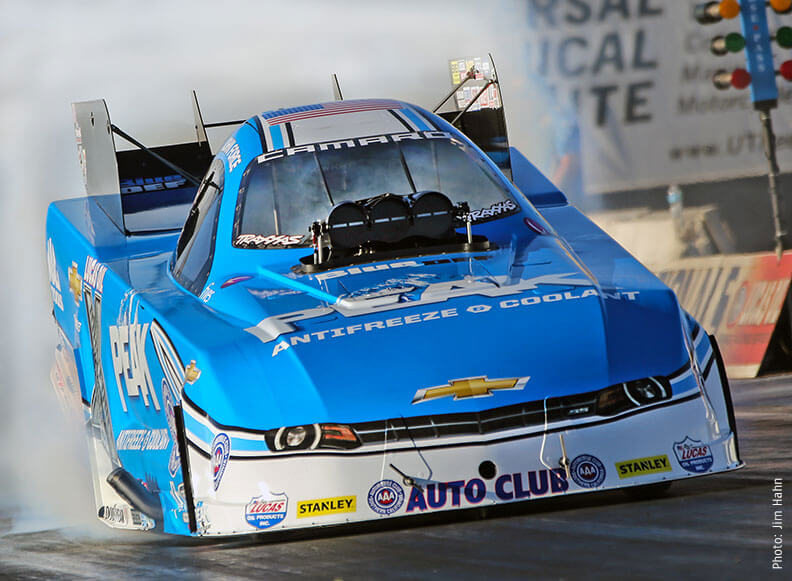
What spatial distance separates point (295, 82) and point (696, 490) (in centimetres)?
966

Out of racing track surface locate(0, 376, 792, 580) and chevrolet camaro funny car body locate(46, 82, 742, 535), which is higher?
chevrolet camaro funny car body locate(46, 82, 742, 535)

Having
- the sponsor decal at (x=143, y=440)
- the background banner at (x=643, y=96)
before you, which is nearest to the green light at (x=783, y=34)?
the background banner at (x=643, y=96)

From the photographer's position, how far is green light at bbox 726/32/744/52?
10.5 meters

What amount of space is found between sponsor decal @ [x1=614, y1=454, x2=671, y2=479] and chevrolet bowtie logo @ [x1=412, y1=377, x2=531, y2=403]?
1.22 feet

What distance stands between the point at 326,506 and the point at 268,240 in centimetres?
167

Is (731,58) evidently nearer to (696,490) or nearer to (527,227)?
(527,227)

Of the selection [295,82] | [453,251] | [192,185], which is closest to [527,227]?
[453,251]

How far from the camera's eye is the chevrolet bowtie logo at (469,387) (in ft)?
13.2

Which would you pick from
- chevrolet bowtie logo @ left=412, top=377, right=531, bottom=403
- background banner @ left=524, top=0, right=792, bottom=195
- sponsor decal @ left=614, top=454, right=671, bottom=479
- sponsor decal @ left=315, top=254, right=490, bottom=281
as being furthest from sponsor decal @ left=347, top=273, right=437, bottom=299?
background banner @ left=524, top=0, right=792, bottom=195

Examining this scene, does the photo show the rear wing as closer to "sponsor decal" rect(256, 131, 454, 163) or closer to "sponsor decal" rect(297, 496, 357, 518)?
"sponsor decal" rect(256, 131, 454, 163)

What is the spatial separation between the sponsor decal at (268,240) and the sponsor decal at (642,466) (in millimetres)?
1809

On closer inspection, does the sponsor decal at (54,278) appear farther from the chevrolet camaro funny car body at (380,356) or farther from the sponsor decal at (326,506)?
the sponsor decal at (326,506)

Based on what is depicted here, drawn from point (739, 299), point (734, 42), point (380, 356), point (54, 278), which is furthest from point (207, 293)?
point (734, 42)

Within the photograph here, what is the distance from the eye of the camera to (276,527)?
3.98 metres
